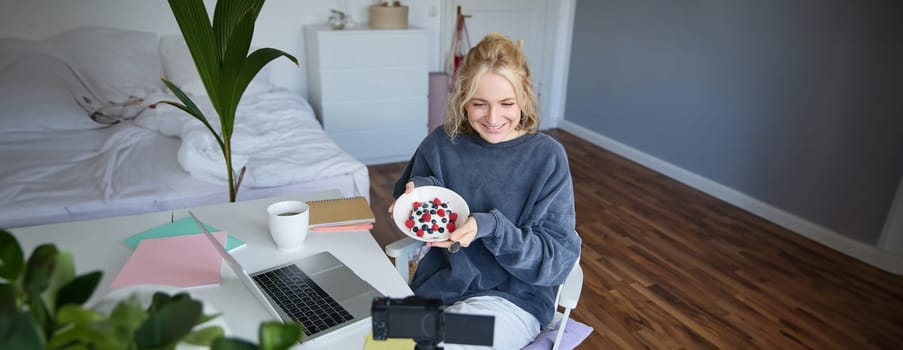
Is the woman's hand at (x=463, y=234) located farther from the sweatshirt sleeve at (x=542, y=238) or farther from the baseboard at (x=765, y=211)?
the baseboard at (x=765, y=211)

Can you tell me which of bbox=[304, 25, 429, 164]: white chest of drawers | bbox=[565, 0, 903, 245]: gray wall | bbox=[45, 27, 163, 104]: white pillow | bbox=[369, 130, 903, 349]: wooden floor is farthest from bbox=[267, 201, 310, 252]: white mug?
bbox=[565, 0, 903, 245]: gray wall

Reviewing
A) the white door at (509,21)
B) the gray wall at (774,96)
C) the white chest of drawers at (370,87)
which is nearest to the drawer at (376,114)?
the white chest of drawers at (370,87)

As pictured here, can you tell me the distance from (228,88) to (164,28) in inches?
91.9

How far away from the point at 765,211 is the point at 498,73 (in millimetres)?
2454

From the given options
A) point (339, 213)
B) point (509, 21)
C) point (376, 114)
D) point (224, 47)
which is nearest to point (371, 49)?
point (376, 114)

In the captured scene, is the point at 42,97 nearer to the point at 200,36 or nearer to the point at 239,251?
the point at 200,36

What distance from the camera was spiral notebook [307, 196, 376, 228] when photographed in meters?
1.31

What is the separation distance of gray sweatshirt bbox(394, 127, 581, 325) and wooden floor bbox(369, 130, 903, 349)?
2.72ft

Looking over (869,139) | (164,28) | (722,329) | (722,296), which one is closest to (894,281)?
(869,139)

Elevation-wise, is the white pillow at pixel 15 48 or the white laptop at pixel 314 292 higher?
the white pillow at pixel 15 48

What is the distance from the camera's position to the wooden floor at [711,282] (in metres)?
2.09

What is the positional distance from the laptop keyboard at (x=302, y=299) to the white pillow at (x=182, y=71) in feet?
7.51

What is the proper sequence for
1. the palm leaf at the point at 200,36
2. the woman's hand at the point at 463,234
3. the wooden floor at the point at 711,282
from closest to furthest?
the woman's hand at the point at 463,234 < the palm leaf at the point at 200,36 < the wooden floor at the point at 711,282

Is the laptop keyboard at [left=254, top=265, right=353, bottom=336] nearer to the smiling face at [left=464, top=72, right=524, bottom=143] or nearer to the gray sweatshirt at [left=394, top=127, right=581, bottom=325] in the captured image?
the gray sweatshirt at [left=394, top=127, right=581, bottom=325]
